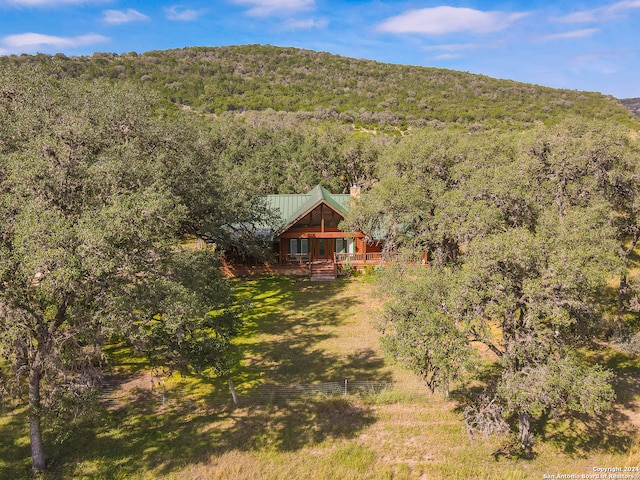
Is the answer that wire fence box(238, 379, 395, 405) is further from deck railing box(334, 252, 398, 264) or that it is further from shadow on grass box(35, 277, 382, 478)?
deck railing box(334, 252, 398, 264)

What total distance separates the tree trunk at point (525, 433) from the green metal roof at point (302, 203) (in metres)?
20.5

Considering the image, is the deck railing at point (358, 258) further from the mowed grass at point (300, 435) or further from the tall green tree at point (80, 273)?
the tall green tree at point (80, 273)

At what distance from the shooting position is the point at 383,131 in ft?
248

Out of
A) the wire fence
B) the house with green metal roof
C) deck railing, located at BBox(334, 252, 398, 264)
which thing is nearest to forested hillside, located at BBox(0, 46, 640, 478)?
the wire fence

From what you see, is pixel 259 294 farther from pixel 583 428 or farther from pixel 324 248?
pixel 583 428

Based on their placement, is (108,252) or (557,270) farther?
(557,270)

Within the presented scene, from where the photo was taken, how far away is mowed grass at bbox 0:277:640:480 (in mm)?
12172

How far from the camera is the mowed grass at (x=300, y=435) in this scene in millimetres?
12172

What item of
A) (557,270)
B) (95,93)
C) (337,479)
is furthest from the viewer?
(95,93)

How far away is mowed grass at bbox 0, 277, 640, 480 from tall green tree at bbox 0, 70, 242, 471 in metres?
2.56

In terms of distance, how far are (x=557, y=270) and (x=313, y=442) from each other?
385 inches

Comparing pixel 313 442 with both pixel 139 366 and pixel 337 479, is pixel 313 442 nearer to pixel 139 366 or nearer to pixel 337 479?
pixel 337 479

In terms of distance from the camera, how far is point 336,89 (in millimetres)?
107312

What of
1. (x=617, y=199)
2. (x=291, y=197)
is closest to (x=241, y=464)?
(x=617, y=199)
